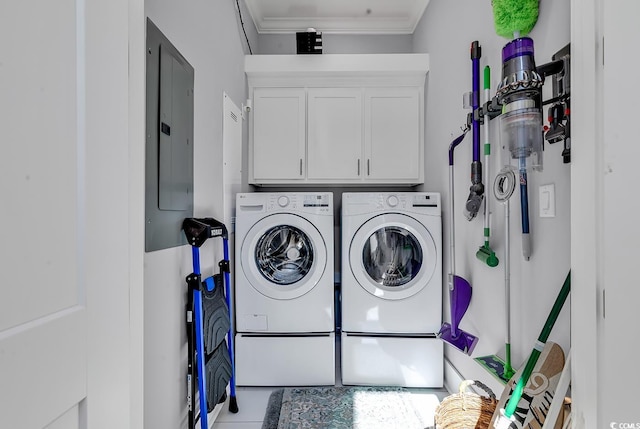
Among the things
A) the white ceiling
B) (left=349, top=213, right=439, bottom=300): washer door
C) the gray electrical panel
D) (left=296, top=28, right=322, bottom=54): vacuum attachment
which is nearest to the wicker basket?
(left=349, top=213, right=439, bottom=300): washer door

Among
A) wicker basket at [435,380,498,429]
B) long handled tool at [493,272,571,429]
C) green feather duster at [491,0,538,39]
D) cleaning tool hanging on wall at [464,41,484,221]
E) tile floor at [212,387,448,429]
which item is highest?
green feather duster at [491,0,538,39]

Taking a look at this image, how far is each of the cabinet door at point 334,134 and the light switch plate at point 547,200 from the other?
1578 millimetres

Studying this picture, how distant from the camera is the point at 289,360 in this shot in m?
2.06

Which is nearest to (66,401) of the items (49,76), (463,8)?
(49,76)

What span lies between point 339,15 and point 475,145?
6.44 ft

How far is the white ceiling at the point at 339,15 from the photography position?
8.71 feet

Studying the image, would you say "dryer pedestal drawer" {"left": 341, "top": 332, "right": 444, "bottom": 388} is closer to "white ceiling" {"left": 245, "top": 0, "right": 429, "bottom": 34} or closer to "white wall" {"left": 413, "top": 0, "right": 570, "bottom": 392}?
"white wall" {"left": 413, "top": 0, "right": 570, "bottom": 392}

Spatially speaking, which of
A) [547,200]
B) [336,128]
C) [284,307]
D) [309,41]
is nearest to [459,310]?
[547,200]

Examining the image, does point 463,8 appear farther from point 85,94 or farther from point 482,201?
point 85,94

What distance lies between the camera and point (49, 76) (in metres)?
0.47

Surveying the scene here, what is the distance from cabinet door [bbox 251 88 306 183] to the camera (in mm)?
2617

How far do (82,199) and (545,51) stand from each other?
1.54 metres

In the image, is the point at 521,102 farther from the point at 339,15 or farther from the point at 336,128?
the point at 339,15

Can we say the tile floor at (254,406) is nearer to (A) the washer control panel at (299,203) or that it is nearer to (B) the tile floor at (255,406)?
(B) the tile floor at (255,406)
